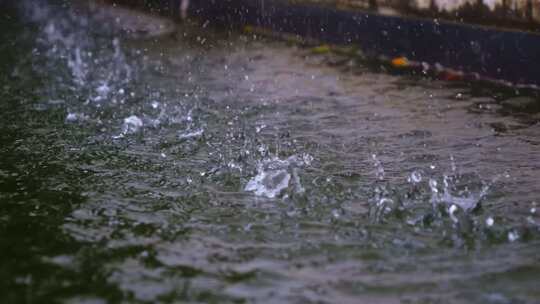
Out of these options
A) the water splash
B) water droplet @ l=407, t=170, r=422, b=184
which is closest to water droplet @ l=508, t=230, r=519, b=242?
water droplet @ l=407, t=170, r=422, b=184

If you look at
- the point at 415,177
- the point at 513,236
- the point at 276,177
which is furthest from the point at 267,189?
the point at 513,236

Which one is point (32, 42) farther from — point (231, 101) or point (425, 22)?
point (425, 22)

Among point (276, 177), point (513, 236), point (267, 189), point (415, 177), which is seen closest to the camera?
point (513, 236)

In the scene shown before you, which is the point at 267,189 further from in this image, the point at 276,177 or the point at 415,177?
the point at 415,177

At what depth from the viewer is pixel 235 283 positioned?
11.2 ft

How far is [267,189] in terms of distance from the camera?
4547mm

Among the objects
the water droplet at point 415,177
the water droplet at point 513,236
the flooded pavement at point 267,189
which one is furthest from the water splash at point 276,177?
the water droplet at point 513,236

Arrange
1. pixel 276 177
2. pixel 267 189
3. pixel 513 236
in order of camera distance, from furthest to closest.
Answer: pixel 276 177 → pixel 267 189 → pixel 513 236

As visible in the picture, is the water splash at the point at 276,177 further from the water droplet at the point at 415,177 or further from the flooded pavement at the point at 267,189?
the water droplet at the point at 415,177

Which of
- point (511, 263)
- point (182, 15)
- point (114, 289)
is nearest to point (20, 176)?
point (114, 289)

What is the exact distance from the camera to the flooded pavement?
3.43 meters

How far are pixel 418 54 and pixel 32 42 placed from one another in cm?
571

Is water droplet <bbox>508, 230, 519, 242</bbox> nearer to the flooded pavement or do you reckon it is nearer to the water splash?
the flooded pavement

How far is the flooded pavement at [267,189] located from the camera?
3.43m
